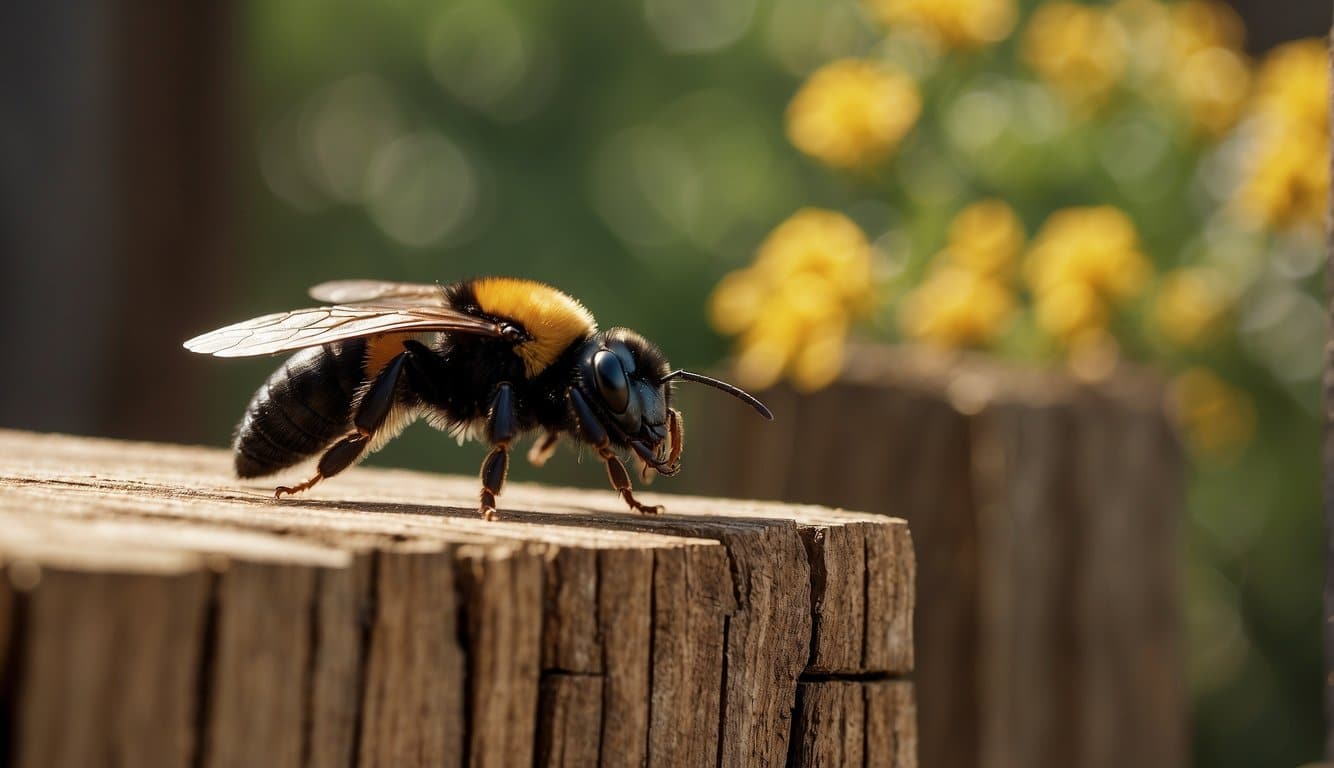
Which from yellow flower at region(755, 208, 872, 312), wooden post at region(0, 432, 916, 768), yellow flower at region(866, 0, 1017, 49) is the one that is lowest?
wooden post at region(0, 432, 916, 768)

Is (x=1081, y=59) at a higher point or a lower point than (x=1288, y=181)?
higher

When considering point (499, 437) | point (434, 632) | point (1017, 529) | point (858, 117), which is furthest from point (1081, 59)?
point (434, 632)

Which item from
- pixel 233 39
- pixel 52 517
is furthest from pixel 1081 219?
pixel 233 39

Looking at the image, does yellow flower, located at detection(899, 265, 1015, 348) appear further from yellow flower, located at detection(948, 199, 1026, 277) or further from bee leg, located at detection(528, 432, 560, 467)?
bee leg, located at detection(528, 432, 560, 467)

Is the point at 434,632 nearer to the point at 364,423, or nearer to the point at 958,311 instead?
the point at 364,423

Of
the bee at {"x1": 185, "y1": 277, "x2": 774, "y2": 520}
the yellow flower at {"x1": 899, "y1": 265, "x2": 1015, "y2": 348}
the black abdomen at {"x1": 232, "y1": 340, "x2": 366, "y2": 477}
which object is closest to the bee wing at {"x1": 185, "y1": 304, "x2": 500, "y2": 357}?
the bee at {"x1": 185, "y1": 277, "x2": 774, "y2": 520}

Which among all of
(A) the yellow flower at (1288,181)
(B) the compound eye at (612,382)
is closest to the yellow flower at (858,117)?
(A) the yellow flower at (1288,181)

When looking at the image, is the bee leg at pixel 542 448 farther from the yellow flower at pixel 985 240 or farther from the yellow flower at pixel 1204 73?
the yellow flower at pixel 1204 73
